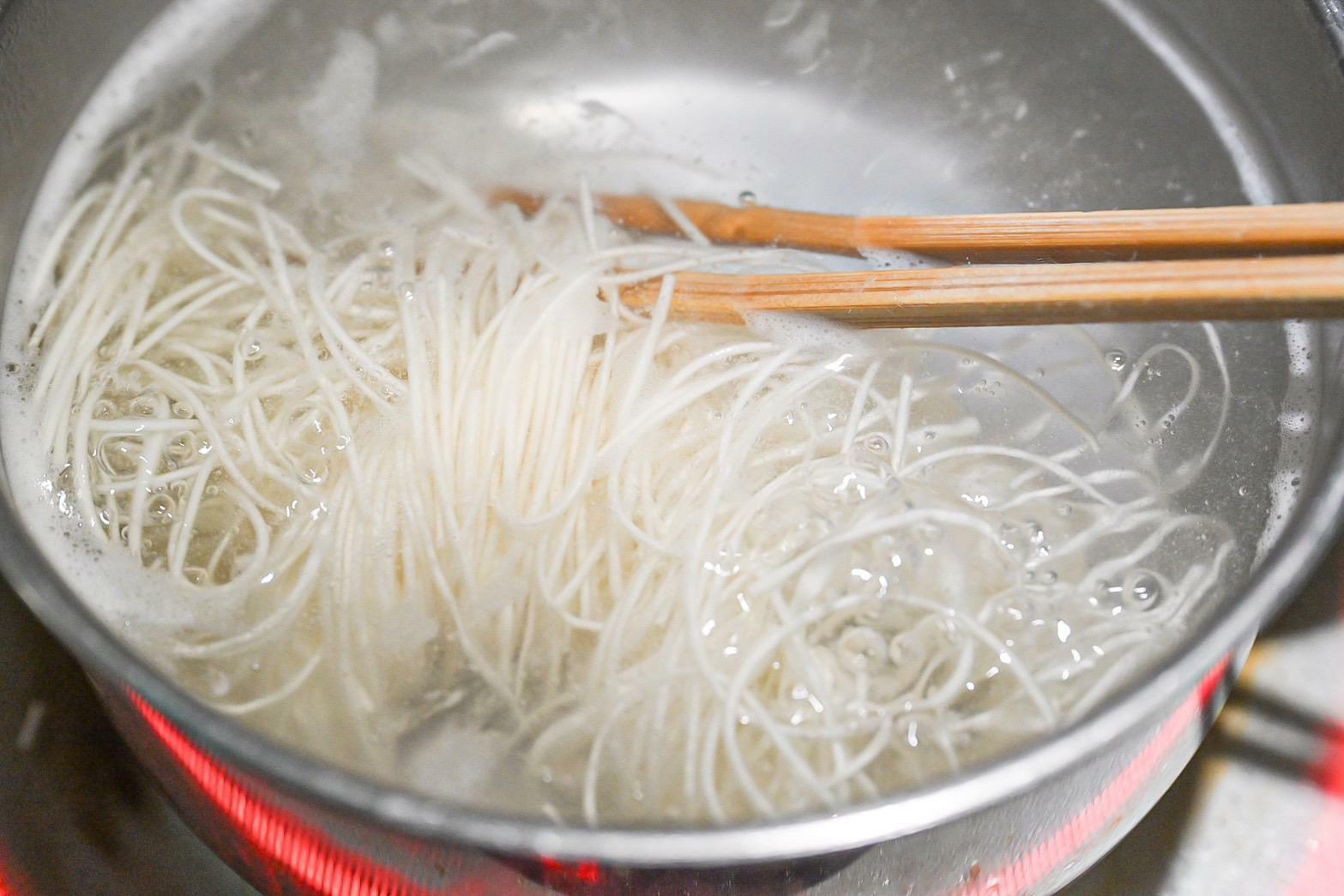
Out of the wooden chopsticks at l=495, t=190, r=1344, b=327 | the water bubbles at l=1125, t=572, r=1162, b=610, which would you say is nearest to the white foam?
the wooden chopsticks at l=495, t=190, r=1344, b=327

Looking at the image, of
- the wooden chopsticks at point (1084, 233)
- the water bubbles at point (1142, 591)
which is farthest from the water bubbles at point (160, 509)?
the water bubbles at point (1142, 591)

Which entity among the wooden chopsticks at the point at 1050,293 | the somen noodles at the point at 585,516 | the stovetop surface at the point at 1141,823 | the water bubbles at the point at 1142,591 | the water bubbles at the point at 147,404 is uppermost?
the wooden chopsticks at the point at 1050,293

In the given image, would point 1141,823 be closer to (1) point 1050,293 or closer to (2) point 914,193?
(1) point 1050,293

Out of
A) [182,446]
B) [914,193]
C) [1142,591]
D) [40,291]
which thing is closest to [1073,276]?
[1142,591]

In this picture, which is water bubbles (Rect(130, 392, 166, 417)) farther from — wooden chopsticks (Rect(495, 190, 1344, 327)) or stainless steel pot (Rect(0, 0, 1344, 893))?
wooden chopsticks (Rect(495, 190, 1344, 327))

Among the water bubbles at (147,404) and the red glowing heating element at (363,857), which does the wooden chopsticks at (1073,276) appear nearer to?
the red glowing heating element at (363,857)
